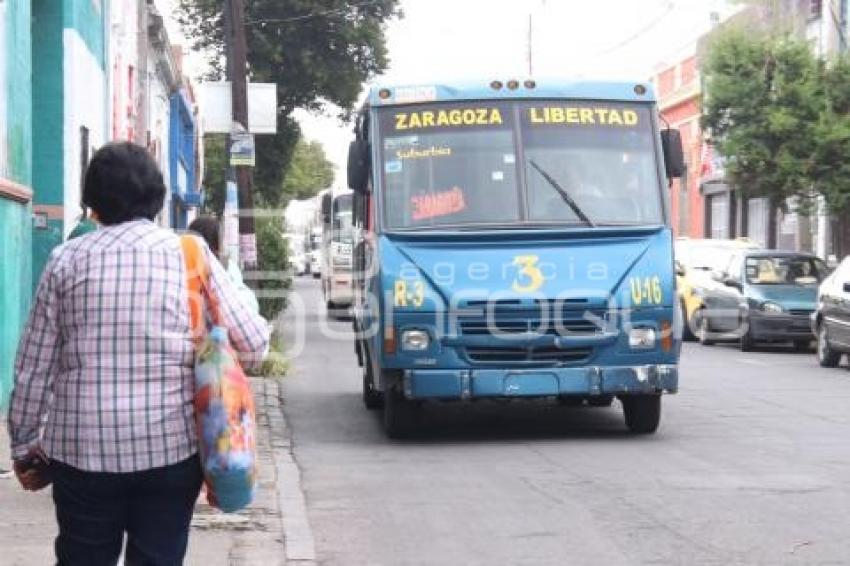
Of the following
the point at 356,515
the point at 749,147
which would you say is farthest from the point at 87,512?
the point at 749,147

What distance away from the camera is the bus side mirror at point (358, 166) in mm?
11664

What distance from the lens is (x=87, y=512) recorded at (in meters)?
4.09

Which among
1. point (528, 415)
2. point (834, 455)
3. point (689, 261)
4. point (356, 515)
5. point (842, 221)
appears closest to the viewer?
point (356, 515)

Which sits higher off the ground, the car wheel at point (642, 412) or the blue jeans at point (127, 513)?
the blue jeans at point (127, 513)

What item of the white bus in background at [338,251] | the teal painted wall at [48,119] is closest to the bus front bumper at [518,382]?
the teal painted wall at [48,119]

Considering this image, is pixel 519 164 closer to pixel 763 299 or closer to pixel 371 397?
pixel 371 397

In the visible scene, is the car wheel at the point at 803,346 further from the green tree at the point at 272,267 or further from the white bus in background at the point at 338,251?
the white bus in background at the point at 338,251

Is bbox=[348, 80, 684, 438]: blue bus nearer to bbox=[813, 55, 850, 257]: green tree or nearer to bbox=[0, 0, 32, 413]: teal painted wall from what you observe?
bbox=[0, 0, 32, 413]: teal painted wall

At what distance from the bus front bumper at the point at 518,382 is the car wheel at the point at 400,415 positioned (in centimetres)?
62

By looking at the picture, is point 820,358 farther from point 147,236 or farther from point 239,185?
point 147,236

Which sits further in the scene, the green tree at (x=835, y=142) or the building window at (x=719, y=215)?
the building window at (x=719, y=215)

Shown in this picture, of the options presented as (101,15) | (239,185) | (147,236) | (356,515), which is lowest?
(356,515)

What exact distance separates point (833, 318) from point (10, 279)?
11.0m

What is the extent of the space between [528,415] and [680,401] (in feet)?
6.55
